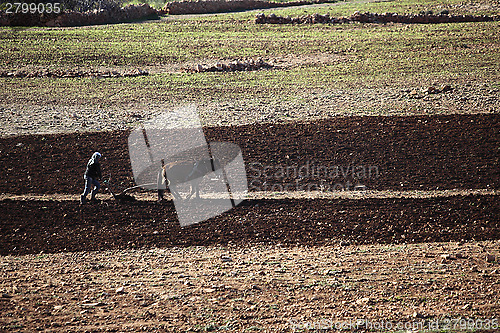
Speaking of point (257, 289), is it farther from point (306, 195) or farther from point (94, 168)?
point (94, 168)

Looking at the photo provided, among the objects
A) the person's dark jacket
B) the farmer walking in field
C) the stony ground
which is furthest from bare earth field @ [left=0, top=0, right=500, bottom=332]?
the person's dark jacket

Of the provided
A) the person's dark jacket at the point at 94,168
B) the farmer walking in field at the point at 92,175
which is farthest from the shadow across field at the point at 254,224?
the person's dark jacket at the point at 94,168

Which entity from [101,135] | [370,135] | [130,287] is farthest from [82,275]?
[370,135]

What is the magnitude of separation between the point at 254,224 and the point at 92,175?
407cm

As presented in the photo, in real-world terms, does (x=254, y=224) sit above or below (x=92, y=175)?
below

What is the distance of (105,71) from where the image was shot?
24703mm

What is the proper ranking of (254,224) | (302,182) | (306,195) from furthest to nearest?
(302,182) < (306,195) < (254,224)

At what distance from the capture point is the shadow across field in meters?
9.71

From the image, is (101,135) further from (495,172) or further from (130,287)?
(495,172)

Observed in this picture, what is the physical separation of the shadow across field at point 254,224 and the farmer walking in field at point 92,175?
31cm

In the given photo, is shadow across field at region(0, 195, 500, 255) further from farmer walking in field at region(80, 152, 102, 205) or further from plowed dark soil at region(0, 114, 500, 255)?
farmer walking in field at region(80, 152, 102, 205)

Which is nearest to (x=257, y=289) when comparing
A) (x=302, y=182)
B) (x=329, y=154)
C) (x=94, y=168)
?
(x=302, y=182)

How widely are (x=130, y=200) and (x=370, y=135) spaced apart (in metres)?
7.73

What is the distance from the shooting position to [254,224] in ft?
34.0
